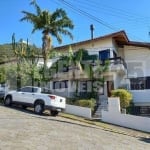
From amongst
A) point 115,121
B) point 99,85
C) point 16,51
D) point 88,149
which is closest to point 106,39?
point 99,85

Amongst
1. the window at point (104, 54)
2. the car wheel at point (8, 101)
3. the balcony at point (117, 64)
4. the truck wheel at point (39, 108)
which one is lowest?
the truck wheel at point (39, 108)

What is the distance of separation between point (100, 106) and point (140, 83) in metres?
5.36

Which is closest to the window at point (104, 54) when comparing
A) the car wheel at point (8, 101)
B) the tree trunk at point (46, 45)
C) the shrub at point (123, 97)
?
the tree trunk at point (46, 45)

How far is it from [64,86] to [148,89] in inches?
352

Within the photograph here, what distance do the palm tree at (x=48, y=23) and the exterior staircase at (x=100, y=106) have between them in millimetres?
8015

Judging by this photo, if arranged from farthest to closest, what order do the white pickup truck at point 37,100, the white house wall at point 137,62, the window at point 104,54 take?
the window at point 104,54 < the white house wall at point 137,62 < the white pickup truck at point 37,100

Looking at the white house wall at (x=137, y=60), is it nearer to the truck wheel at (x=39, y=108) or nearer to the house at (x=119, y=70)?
the house at (x=119, y=70)

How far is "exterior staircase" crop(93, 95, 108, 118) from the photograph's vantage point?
30844 millimetres

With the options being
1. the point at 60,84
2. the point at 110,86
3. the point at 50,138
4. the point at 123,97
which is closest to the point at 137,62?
the point at 110,86

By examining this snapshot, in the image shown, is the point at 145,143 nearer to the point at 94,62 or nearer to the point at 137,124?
the point at 137,124

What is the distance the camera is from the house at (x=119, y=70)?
35.7 metres

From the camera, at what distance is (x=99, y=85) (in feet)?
118

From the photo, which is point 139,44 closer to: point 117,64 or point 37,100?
point 117,64

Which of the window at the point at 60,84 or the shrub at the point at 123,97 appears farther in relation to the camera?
the window at the point at 60,84
